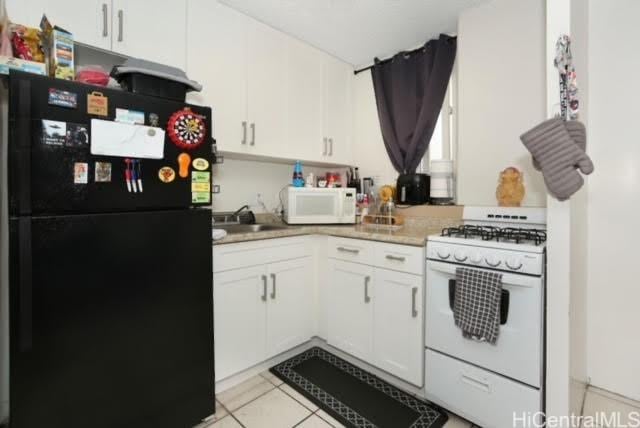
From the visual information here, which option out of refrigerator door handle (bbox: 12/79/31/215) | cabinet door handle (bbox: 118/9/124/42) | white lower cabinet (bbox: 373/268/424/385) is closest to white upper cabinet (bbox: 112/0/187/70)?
cabinet door handle (bbox: 118/9/124/42)

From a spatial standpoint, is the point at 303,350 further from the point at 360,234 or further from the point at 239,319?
the point at 360,234

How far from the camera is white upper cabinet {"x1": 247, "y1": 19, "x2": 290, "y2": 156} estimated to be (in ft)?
6.69

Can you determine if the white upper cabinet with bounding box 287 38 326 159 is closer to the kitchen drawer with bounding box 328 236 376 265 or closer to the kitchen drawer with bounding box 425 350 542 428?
the kitchen drawer with bounding box 328 236 376 265

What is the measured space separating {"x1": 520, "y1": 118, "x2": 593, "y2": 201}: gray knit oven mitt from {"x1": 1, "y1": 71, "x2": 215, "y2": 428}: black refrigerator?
1.43 m

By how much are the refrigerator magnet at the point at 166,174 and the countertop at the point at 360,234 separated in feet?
1.43

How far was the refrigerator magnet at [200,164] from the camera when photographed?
4.48 ft

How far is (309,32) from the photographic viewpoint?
2.22m

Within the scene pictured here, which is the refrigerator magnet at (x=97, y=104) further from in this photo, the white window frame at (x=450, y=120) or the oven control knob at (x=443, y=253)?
the white window frame at (x=450, y=120)

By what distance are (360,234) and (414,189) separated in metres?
0.69

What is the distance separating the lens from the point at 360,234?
72.0 inches

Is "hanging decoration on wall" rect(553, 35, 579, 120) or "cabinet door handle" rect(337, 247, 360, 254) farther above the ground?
"hanging decoration on wall" rect(553, 35, 579, 120)

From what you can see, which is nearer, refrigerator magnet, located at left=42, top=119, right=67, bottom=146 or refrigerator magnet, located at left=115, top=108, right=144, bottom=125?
refrigerator magnet, located at left=42, top=119, right=67, bottom=146

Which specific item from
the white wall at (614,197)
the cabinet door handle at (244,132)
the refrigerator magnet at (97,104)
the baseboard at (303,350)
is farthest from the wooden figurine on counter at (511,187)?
the refrigerator magnet at (97,104)

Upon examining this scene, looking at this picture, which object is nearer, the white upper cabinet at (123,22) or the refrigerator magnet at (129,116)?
the refrigerator magnet at (129,116)
